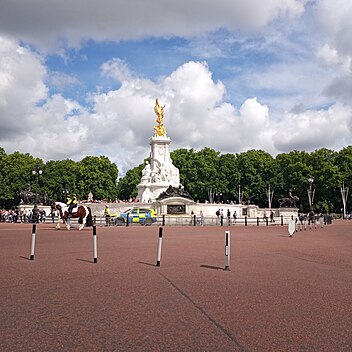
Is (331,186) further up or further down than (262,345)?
further up

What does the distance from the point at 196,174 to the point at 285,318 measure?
90996 millimetres

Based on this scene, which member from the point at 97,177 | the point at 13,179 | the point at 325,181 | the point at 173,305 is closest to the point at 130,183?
the point at 97,177

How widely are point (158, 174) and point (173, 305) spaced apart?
59590 millimetres

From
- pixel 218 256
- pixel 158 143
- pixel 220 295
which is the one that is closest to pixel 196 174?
pixel 158 143

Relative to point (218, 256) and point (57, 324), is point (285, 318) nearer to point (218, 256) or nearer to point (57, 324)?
point (57, 324)

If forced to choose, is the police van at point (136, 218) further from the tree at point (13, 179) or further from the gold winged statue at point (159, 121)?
the tree at point (13, 179)

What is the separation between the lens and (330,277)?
9.89 meters

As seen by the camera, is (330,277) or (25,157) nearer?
(330,277)

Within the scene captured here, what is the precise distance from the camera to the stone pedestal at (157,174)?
213ft

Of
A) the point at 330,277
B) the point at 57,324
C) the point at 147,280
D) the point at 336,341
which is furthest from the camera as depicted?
the point at 330,277

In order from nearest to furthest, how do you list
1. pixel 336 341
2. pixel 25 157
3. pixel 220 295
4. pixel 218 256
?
pixel 336 341 < pixel 220 295 < pixel 218 256 < pixel 25 157

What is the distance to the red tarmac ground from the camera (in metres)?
5.14

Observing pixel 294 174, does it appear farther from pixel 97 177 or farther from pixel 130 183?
pixel 130 183

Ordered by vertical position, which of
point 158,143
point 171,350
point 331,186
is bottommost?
point 171,350
